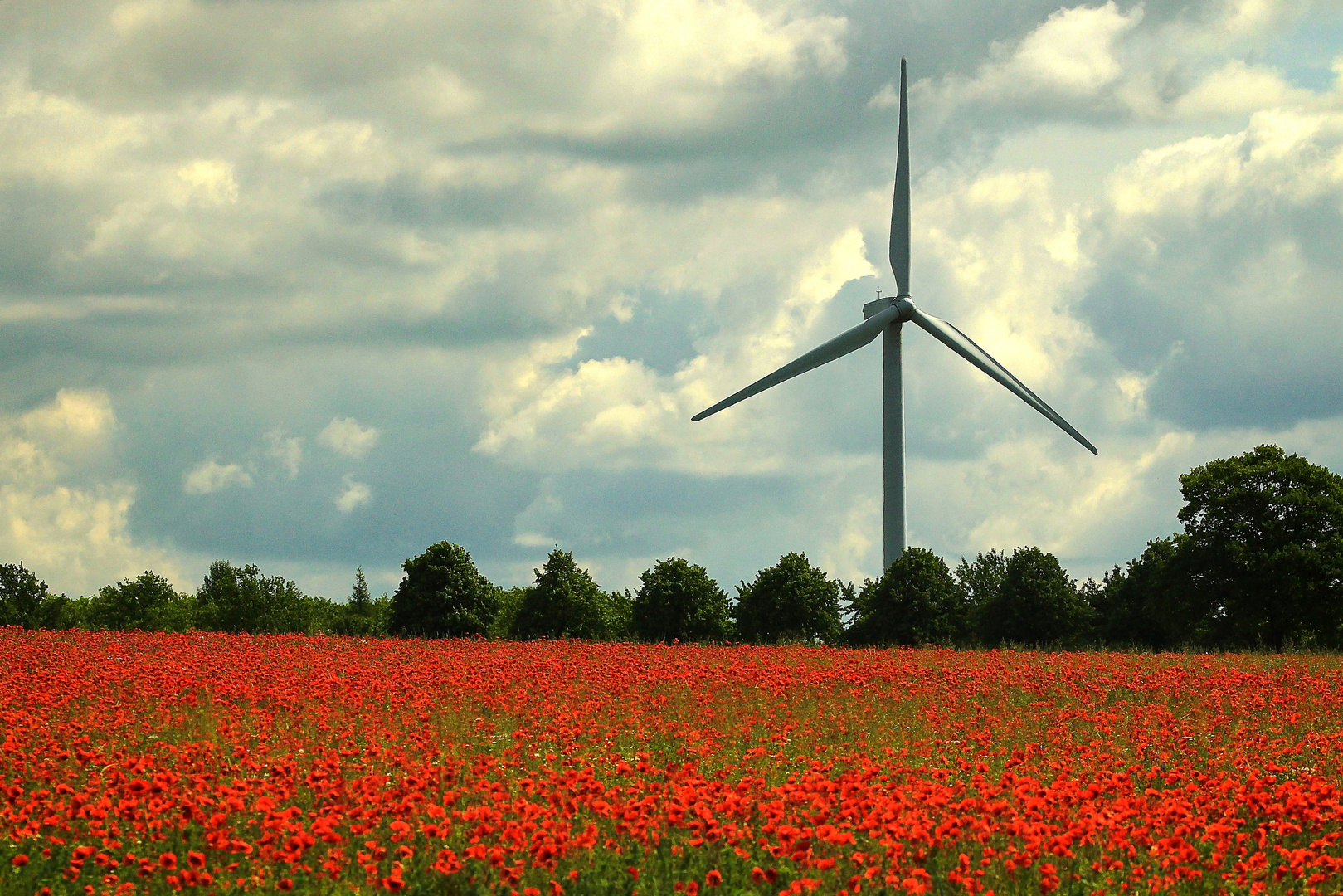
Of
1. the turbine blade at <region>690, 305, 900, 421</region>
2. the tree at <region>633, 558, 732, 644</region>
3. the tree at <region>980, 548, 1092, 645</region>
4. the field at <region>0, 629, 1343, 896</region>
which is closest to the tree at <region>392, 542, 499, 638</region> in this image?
the tree at <region>633, 558, 732, 644</region>

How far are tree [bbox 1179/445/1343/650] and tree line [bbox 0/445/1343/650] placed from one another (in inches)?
2.1

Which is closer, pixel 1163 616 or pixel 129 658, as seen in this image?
pixel 129 658

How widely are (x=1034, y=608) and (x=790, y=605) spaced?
11.1 metres

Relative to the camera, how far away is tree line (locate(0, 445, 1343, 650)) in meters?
52.8

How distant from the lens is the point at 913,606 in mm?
52031

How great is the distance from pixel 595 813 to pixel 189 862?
392 centimetres

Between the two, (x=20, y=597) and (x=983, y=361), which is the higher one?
(x=983, y=361)

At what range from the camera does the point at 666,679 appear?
24.2 metres

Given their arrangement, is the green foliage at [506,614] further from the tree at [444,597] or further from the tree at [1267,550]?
the tree at [1267,550]

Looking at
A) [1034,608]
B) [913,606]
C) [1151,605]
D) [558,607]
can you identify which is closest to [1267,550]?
[1151,605]

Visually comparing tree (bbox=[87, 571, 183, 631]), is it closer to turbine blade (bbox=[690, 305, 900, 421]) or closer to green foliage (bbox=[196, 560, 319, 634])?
green foliage (bbox=[196, 560, 319, 634])

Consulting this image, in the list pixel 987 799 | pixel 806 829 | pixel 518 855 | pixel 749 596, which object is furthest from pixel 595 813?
pixel 749 596

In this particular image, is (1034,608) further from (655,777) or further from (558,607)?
(655,777)

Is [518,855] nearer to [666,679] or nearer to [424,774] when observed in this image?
[424,774]
